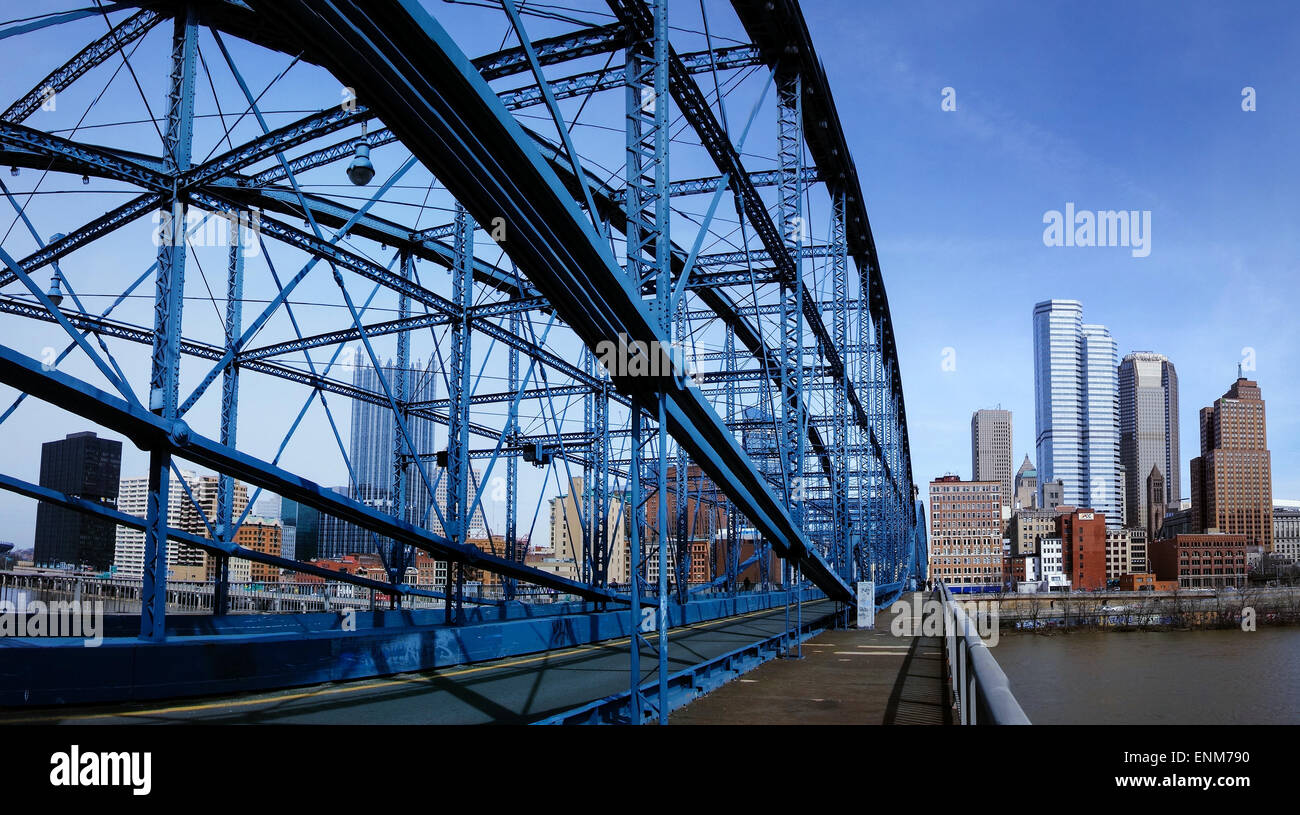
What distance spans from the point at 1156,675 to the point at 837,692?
82800 mm

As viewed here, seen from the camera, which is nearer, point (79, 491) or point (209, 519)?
point (209, 519)

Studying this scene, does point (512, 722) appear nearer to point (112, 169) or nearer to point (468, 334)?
point (112, 169)

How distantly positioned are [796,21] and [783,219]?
17.1ft

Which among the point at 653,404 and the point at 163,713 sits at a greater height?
the point at 653,404

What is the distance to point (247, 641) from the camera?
13.5 metres

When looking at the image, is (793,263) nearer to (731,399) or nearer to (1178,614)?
(731,399)

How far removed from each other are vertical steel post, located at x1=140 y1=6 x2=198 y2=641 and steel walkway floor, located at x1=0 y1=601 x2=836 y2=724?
193cm

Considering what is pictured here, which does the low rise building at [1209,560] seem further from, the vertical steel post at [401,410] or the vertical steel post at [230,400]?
the vertical steel post at [230,400]

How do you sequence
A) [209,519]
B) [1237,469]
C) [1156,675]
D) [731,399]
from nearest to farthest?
[209,519], [731,399], [1156,675], [1237,469]

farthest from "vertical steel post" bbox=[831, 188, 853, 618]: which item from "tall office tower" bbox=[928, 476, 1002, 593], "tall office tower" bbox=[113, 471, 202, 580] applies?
"tall office tower" bbox=[928, 476, 1002, 593]

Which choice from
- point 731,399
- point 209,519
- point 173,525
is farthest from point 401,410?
point 173,525

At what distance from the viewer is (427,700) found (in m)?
13.0
